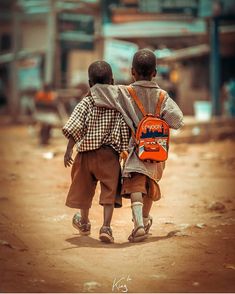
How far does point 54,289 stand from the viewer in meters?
3.65

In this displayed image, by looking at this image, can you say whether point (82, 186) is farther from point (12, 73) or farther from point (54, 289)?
point (12, 73)

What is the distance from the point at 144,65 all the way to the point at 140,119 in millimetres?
429

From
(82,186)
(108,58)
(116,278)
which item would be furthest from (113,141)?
(108,58)

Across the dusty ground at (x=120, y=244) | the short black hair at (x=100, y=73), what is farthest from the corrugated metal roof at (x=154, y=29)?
the short black hair at (x=100, y=73)

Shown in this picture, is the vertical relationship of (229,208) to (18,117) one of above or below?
above

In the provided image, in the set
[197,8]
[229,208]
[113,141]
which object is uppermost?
[197,8]

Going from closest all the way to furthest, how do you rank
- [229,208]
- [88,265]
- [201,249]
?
1. [88,265]
2. [201,249]
3. [229,208]

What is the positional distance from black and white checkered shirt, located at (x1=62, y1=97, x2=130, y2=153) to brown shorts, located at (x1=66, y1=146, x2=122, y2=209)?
79 mm

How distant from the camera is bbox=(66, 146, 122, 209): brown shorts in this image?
195 inches

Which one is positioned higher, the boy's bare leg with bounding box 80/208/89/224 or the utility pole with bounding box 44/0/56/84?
the utility pole with bounding box 44/0/56/84

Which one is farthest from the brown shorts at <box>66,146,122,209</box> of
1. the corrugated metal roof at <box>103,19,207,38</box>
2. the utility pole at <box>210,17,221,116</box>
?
the corrugated metal roof at <box>103,19,207,38</box>

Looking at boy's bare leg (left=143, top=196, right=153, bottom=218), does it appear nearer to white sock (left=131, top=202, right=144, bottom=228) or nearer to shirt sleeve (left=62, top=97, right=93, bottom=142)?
white sock (left=131, top=202, right=144, bottom=228)

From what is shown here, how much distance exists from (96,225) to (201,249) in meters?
1.26

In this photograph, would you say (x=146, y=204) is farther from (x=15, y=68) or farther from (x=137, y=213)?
(x=15, y=68)
